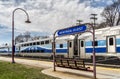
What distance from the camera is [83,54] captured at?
1356 inches

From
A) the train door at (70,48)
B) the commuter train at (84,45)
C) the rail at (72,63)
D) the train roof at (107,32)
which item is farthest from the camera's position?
the train door at (70,48)

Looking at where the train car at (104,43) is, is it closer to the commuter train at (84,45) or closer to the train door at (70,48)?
the commuter train at (84,45)

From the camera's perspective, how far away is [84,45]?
111ft

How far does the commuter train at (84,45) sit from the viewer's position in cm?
2856

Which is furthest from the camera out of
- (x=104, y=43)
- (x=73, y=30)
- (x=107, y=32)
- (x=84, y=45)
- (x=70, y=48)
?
(x=70, y=48)

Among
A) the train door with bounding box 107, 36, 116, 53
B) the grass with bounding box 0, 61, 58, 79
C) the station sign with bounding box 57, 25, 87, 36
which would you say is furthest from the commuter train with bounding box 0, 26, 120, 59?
the station sign with bounding box 57, 25, 87, 36

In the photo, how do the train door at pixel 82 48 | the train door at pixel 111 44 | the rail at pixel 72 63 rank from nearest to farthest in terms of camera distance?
1. the rail at pixel 72 63
2. the train door at pixel 111 44
3. the train door at pixel 82 48

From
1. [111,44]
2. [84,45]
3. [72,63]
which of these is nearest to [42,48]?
[84,45]

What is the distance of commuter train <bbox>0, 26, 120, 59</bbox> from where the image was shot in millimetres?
28562

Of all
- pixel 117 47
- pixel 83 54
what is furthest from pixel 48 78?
pixel 83 54

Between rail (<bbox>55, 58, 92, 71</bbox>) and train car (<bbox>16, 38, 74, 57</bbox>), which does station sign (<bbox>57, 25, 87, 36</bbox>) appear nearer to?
rail (<bbox>55, 58, 92, 71</bbox>)

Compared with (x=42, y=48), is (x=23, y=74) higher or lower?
lower

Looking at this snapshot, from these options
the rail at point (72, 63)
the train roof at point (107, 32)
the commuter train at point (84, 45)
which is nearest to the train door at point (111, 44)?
the commuter train at point (84, 45)

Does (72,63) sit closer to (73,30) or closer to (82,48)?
(73,30)
